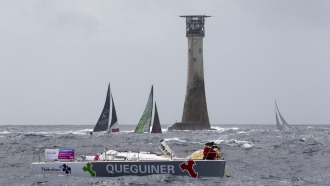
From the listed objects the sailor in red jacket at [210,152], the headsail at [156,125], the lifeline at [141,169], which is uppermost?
the headsail at [156,125]

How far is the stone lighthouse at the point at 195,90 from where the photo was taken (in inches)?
4112

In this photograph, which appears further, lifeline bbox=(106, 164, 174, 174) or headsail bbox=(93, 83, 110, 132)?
headsail bbox=(93, 83, 110, 132)

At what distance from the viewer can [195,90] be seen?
104 metres

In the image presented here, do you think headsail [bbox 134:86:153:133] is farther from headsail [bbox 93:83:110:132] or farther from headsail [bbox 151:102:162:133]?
headsail [bbox 93:83:110:132]

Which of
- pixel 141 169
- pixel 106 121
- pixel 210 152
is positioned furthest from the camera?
pixel 106 121

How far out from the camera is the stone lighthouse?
104438mm

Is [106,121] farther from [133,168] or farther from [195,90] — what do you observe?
[133,168]

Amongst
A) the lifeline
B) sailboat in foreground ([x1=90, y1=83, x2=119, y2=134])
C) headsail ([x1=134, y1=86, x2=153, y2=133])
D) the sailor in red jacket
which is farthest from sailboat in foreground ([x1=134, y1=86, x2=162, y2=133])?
the sailor in red jacket

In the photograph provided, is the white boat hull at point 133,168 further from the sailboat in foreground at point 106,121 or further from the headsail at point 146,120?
the headsail at point 146,120

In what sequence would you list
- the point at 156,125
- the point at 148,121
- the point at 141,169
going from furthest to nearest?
the point at 156,125
the point at 148,121
the point at 141,169

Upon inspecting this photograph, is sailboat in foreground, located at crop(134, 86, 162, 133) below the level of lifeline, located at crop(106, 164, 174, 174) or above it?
above

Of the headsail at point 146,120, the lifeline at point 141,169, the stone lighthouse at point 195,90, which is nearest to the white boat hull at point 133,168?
the lifeline at point 141,169

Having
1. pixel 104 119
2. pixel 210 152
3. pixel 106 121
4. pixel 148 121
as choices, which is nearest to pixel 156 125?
pixel 148 121

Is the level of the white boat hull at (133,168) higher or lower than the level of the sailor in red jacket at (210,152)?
lower
